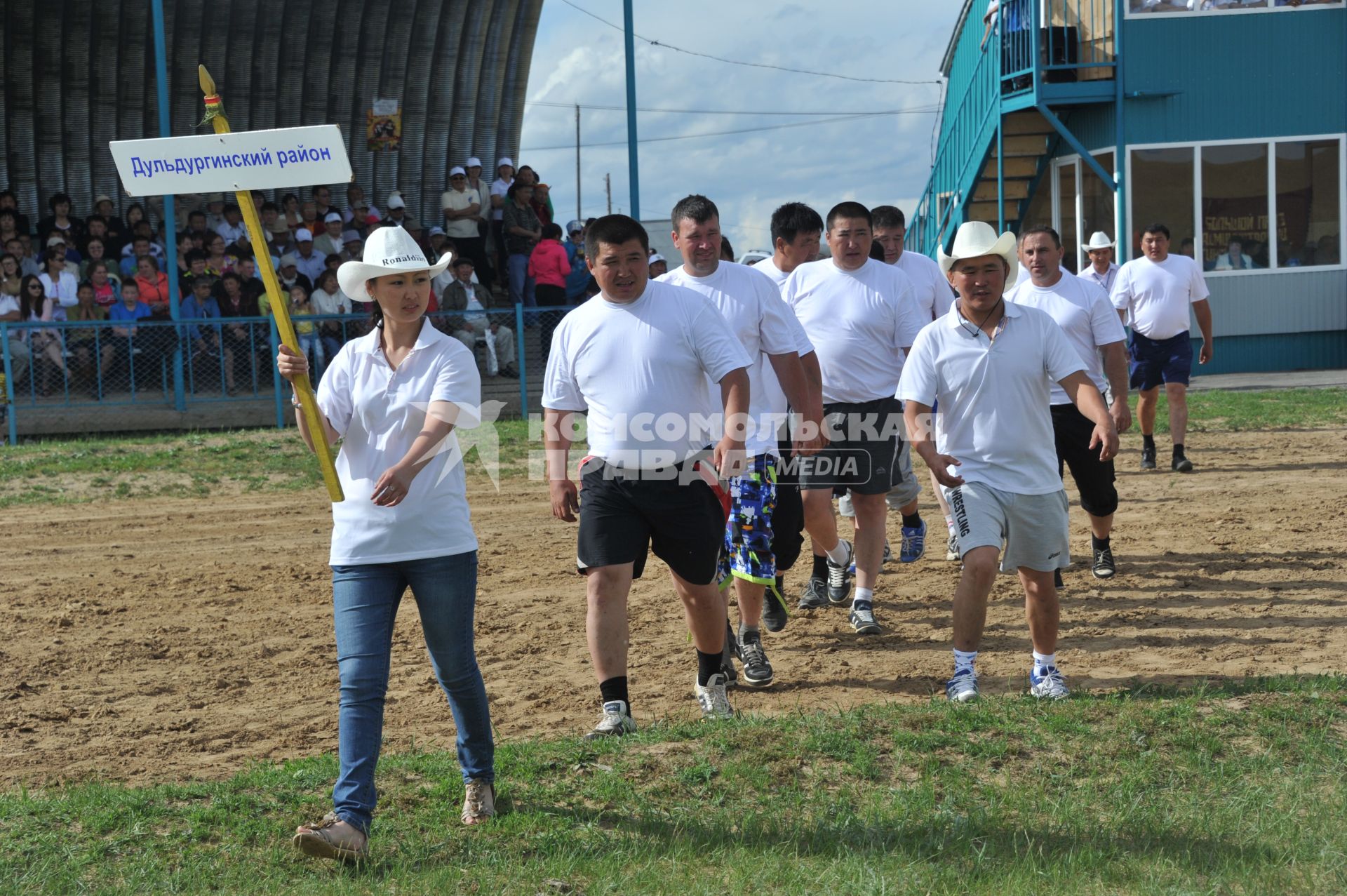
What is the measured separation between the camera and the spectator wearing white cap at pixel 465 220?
1981cm

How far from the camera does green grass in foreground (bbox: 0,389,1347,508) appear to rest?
13.0 metres

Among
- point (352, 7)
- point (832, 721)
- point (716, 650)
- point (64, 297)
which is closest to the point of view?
point (832, 721)

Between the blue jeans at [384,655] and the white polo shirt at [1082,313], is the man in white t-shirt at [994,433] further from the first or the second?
the white polo shirt at [1082,313]

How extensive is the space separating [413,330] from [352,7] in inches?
853

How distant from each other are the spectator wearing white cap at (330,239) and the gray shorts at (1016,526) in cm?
1412

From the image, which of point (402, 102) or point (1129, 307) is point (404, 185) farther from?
point (1129, 307)

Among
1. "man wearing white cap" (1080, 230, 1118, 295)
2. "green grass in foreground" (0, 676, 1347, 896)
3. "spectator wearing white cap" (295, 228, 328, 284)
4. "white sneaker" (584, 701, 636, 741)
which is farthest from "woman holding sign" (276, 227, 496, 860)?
"spectator wearing white cap" (295, 228, 328, 284)

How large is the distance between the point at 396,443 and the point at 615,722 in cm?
166

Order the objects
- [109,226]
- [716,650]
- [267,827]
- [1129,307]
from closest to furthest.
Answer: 1. [267,827]
2. [716,650]
3. [1129,307]
4. [109,226]

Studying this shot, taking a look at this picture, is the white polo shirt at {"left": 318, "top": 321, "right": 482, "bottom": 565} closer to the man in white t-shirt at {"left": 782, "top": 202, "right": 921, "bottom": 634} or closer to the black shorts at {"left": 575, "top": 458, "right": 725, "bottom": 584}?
the black shorts at {"left": 575, "top": 458, "right": 725, "bottom": 584}

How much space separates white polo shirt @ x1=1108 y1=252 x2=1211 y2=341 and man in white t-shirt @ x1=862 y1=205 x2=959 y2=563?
391 centimetres

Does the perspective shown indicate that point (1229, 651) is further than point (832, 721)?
Yes

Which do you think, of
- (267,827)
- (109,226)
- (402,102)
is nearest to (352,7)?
(402,102)

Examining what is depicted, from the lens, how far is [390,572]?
15.0 ft
